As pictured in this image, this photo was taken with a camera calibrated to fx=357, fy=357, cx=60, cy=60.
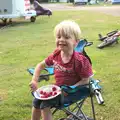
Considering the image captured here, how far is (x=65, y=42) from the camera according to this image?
3.74 metres

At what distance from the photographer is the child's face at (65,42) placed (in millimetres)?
3730

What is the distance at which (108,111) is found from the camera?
4.77 metres

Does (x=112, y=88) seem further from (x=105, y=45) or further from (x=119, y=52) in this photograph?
(x=105, y=45)

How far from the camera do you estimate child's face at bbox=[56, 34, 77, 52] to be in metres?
3.73

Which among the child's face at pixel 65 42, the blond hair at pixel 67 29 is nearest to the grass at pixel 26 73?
the child's face at pixel 65 42

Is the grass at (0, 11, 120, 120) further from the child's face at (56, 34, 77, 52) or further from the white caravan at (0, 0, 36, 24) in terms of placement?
the white caravan at (0, 0, 36, 24)

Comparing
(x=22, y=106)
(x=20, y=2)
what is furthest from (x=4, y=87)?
(x=20, y=2)

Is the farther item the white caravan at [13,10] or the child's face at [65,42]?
the white caravan at [13,10]

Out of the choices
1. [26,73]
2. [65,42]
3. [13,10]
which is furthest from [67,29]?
[13,10]

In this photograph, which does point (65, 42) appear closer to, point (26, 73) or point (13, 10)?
point (26, 73)

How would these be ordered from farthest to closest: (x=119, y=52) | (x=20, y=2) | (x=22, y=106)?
1. (x=20, y=2)
2. (x=119, y=52)
3. (x=22, y=106)

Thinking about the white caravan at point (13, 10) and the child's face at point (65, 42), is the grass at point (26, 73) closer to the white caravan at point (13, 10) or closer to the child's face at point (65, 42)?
the child's face at point (65, 42)

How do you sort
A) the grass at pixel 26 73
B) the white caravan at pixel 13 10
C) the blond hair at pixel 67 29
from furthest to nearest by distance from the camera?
the white caravan at pixel 13 10 < the grass at pixel 26 73 < the blond hair at pixel 67 29

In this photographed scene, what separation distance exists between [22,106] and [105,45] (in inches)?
192
